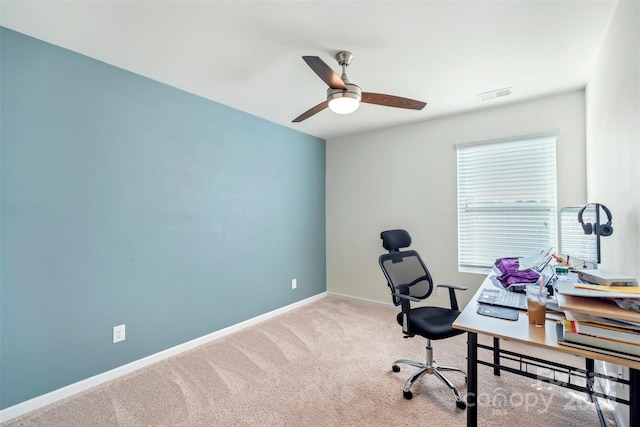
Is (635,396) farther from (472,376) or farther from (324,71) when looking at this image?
(324,71)

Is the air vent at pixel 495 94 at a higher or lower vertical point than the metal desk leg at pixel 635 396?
higher

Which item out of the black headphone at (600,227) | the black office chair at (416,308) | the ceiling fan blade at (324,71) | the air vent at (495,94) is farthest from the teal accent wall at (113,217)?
the black headphone at (600,227)

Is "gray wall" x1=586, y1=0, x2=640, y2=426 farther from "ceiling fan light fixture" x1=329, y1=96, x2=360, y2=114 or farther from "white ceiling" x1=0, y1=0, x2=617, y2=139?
"ceiling fan light fixture" x1=329, y1=96, x2=360, y2=114

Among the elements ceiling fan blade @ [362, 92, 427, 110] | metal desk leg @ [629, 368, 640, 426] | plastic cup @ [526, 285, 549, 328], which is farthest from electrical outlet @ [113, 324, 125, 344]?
metal desk leg @ [629, 368, 640, 426]

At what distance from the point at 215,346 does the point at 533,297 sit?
2.63 meters

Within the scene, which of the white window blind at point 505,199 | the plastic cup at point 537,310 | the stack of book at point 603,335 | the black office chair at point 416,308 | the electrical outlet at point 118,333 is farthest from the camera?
the white window blind at point 505,199

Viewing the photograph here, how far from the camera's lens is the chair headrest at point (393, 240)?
233cm

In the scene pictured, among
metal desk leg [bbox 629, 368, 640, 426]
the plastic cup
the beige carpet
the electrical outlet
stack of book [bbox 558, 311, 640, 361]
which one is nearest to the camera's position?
stack of book [bbox 558, 311, 640, 361]

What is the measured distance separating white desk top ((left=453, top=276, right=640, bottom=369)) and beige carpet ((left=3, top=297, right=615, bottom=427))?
809mm

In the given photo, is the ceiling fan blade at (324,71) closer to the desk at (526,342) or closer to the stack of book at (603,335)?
the desk at (526,342)

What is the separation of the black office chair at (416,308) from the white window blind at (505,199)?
50.0 inches

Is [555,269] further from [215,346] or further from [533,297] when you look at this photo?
[215,346]

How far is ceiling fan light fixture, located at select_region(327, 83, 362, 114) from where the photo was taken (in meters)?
1.94

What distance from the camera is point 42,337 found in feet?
6.30
